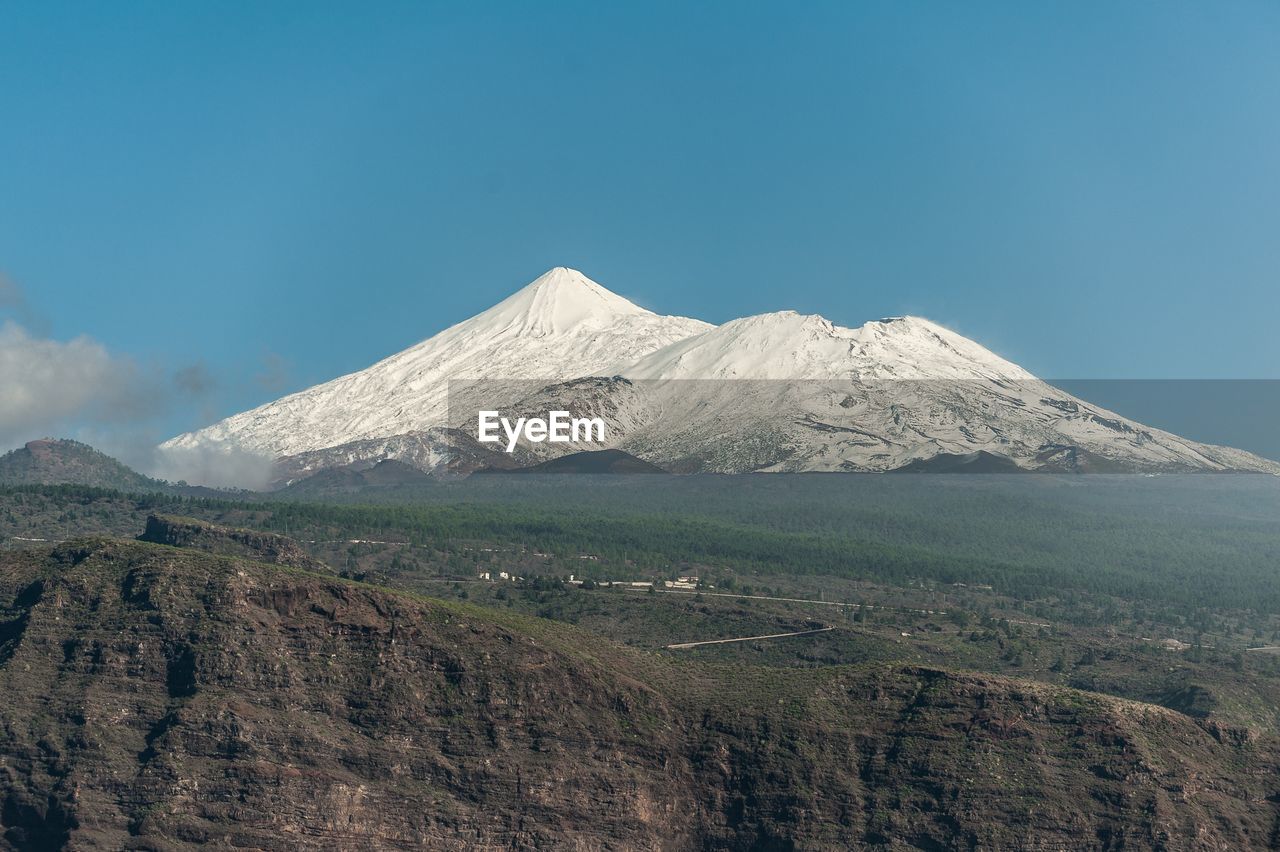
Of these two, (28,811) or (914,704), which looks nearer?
(28,811)

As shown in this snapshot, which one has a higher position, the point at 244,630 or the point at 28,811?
the point at 244,630

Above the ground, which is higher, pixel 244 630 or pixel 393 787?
pixel 244 630

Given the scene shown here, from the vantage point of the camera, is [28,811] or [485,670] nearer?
[28,811]

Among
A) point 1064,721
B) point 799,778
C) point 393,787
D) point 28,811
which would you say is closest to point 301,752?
point 393,787

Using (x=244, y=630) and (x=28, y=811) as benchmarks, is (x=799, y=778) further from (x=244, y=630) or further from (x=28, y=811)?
(x=28, y=811)

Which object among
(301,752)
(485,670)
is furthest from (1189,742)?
(301,752)

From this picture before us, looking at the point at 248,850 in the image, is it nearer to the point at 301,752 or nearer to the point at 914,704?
the point at 301,752
